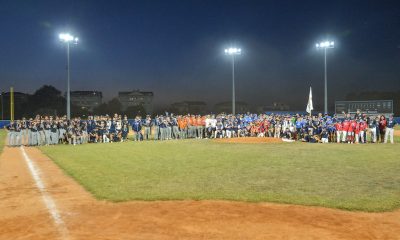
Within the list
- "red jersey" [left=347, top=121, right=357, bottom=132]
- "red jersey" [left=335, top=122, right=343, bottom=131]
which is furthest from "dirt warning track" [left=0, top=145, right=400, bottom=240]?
"red jersey" [left=335, top=122, right=343, bottom=131]

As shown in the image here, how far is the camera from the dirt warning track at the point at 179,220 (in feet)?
17.3

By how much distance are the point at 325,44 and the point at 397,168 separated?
2257 cm

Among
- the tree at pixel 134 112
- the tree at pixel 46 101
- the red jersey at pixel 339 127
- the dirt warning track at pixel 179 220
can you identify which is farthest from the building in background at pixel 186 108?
the dirt warning track at pixel 179 220

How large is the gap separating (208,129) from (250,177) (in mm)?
16296

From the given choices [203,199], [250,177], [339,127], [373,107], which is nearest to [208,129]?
[339,127]

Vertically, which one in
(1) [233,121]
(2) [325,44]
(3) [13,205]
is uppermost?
(2) [325,44]

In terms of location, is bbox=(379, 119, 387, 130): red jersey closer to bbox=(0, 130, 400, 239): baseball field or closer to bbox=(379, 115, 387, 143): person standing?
bbox=(379, 115, 387, 143): person standing

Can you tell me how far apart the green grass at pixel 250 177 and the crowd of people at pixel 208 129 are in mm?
6206

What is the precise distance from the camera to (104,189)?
28.2ft

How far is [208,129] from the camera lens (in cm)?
2622

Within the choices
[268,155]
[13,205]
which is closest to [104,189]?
[13,205]

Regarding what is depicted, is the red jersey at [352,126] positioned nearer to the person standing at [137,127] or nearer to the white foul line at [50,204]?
the person standing at [137,127]

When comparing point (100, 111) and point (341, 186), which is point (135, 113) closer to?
point (100, 111)

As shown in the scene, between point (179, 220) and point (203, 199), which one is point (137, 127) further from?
point (179, 220)
